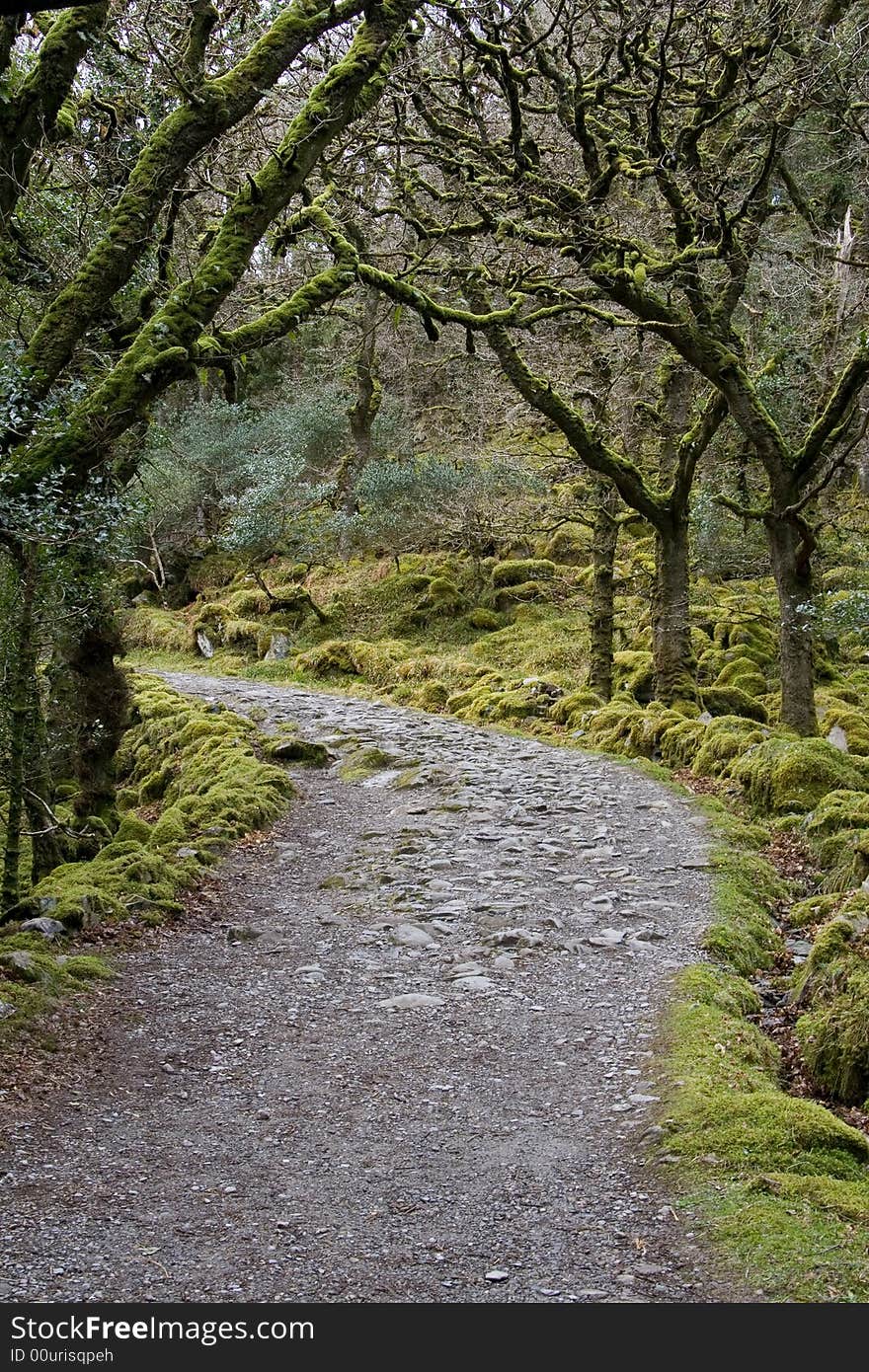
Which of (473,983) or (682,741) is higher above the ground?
(682,741)

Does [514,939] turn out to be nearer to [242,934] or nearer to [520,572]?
[242,934]

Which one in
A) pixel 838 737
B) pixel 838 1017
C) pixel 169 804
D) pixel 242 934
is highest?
pixel 838 737

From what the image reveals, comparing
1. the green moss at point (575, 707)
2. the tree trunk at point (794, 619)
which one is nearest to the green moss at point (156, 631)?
the green moss at point (575, 707)

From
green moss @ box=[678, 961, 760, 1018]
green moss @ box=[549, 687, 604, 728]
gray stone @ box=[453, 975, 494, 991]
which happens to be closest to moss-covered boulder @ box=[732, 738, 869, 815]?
green moss @ box=[678, 961, 760, 1018]

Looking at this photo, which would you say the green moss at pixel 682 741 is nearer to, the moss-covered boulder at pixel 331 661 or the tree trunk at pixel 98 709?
the tree trunk at pixel 98 709

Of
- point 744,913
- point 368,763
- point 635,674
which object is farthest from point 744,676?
point 744,913

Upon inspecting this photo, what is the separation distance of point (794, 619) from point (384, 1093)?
9.35 metres

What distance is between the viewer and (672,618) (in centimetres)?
1612

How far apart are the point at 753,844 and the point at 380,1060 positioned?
5943mm

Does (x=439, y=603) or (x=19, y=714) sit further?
(x=439, y=603)

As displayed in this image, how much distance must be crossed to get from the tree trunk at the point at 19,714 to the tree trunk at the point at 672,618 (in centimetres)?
1059

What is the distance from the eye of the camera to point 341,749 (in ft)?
52.0
